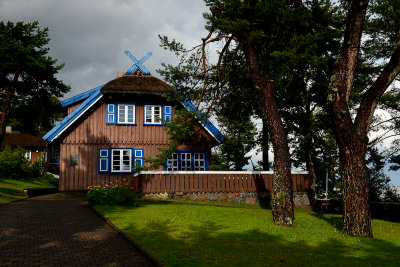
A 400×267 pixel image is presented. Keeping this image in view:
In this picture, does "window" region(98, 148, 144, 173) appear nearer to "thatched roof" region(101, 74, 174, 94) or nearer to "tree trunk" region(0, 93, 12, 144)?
"thatched roof" region(101, 74, 174, 94)

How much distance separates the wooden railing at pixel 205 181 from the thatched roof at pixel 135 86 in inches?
206

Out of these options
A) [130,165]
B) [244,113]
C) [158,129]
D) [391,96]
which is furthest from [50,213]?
[391,96]

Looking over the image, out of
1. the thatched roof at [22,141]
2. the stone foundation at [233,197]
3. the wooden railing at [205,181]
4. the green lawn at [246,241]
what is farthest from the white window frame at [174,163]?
the thatched roof at [22,141]

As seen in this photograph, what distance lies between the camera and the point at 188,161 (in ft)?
76.1

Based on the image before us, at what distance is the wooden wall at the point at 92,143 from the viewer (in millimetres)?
22016

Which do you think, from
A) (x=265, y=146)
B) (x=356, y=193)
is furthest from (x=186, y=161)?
(x=356, y=193)

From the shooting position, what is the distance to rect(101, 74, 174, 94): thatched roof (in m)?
21.8

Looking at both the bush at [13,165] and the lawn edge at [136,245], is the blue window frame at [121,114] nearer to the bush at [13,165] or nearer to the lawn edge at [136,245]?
the lawn edge at [136,245]

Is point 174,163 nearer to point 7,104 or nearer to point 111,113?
point 111,113

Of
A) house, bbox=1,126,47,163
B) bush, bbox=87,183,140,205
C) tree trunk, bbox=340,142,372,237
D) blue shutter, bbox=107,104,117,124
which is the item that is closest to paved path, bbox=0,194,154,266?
bush, bbox=87,183,140,205

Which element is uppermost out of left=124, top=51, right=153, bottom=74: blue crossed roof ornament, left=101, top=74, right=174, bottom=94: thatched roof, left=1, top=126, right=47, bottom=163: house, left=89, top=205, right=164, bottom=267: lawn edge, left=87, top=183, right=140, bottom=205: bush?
left=124, top=51, right=153, bottom=74: blue crossed roof ornament

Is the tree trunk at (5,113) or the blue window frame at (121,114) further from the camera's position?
the tree trunk at (5,113)

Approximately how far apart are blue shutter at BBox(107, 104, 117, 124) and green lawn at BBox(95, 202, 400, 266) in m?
10.5

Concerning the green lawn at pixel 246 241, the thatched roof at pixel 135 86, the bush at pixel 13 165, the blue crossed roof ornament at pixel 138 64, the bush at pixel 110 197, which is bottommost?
the green lawn at pixel 246 241
